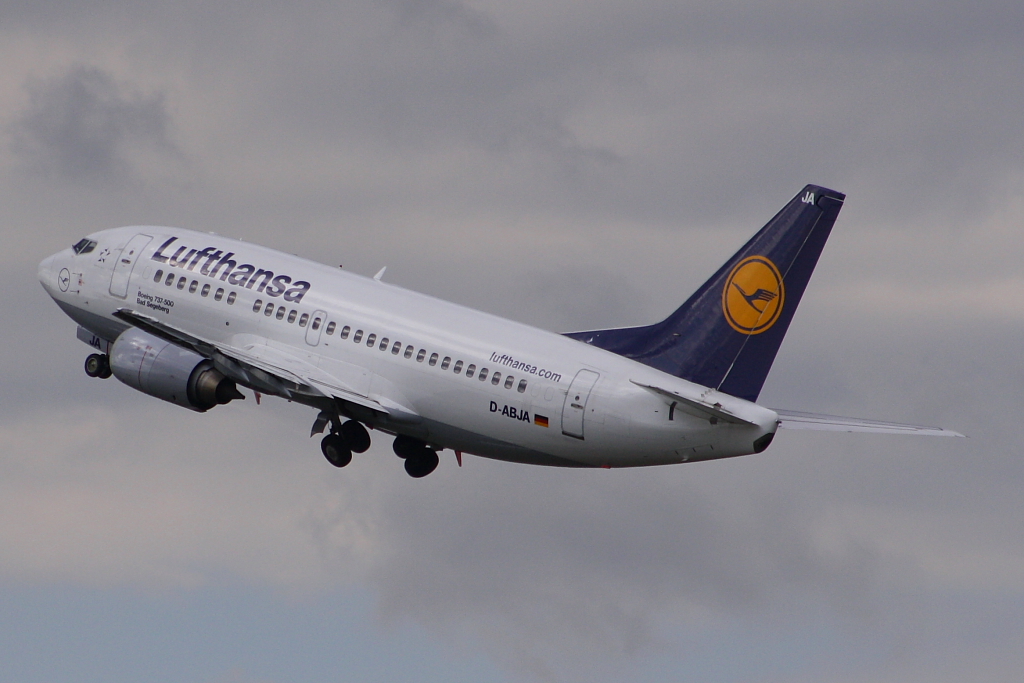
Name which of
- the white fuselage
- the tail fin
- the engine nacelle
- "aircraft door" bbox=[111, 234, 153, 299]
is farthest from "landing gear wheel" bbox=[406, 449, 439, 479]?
the tail fin

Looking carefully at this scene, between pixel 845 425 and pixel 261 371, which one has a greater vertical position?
pixel 845 425

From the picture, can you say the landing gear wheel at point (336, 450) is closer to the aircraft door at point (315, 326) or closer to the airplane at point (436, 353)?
the airplane at point (436, 353)

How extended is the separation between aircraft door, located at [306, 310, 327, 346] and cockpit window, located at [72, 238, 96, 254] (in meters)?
10.9

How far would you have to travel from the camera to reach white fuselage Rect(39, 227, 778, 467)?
184ft

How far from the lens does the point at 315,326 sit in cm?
6281

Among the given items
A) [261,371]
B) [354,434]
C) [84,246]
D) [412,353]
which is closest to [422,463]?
[354,434]

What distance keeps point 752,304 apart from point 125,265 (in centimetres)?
2393

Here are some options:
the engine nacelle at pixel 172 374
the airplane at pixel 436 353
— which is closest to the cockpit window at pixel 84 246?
the airplane at pixel 436 353

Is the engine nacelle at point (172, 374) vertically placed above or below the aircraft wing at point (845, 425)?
below

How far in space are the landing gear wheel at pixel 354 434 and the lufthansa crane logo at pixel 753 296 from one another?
14488 mm

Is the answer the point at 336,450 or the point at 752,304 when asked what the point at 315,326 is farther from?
the point at 752,304

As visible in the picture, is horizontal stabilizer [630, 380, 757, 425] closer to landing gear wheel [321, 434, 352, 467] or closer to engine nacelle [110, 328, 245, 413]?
landing gear wheel [321, 434, 352, 467]

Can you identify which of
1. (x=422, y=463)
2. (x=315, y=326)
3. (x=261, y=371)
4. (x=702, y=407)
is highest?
(x=702, y=407)

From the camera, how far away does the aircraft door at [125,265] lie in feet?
220
